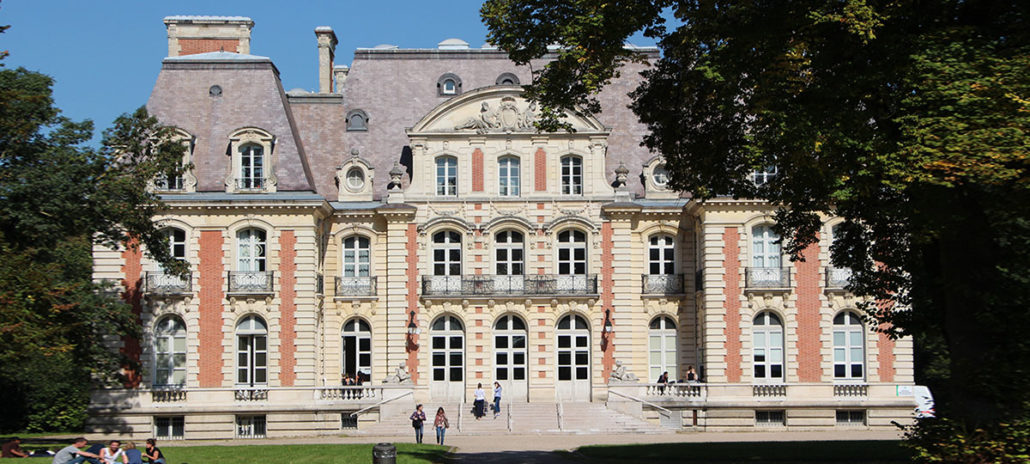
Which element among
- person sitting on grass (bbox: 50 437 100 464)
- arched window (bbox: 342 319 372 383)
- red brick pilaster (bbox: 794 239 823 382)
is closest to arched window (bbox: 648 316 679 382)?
red brick pilaster (bbox: 794 239 823 382)

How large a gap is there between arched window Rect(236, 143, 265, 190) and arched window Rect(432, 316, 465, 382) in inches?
286

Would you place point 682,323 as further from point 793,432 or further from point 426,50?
point 426,50

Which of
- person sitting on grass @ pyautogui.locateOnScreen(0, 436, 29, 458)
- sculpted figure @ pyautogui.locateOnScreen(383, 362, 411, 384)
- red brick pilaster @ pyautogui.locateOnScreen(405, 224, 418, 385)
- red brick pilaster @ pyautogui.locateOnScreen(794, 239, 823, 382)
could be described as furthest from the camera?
red brick pilaster @ pyautogui.locateOnScreen(405, 224, 418, 385)

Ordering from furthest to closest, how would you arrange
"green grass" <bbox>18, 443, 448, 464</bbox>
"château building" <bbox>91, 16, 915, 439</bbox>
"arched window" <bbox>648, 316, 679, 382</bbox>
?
"arched window" <bbox>648, 316, 679, 382</bbox>, "château building" <bbox>91, 16, 915, 439</bbox>, "green grass" <bbox>18, 443, 448, 464</bbox>

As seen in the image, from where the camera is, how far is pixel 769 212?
1515 inches

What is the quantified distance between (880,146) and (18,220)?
68.2ft

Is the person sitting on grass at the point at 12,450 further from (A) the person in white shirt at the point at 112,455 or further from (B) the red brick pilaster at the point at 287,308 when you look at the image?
(B) the red brick pilaster at the point at 287,308

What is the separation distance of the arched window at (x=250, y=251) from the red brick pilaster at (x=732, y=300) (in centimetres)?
1455

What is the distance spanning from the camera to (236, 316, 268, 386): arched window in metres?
38.2

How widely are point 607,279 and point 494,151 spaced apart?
5.55 m

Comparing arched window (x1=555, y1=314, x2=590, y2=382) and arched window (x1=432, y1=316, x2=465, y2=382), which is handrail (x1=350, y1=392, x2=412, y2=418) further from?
arched window (x1=555, y1=314, x2=590, y2=382)

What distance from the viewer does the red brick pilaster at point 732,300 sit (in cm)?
3797

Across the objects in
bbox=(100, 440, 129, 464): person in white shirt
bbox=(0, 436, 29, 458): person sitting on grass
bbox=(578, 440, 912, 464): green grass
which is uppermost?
bbox=(100, 440, 129, 464): person in white shirt

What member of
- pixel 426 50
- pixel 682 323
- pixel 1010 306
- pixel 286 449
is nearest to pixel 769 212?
pixel 682 323
